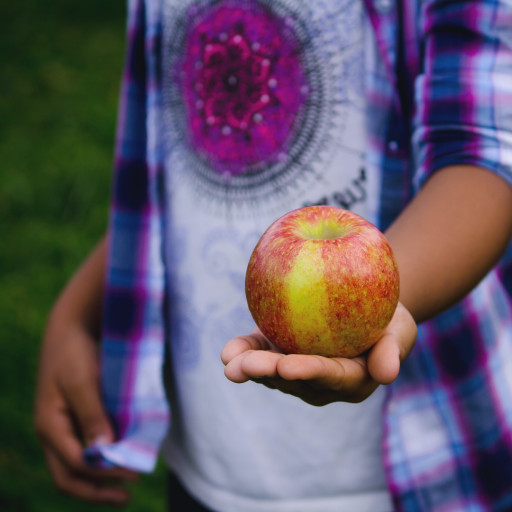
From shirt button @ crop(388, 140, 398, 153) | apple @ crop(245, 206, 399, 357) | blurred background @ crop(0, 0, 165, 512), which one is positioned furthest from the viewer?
blurred background @ crop(0, 0, 165, 512)

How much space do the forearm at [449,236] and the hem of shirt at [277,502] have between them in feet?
1.51

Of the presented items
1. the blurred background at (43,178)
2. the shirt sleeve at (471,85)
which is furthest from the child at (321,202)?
the blurred background at (43,178)

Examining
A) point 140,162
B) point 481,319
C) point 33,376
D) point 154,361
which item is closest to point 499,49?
point 481,319

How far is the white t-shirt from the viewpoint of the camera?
51.3 inches

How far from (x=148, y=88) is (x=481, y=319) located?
0.98 m

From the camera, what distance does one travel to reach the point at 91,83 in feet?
18.1

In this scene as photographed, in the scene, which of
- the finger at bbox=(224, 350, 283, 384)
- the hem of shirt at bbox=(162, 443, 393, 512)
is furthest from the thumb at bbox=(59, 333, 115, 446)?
the finger at bbox=(224, 350, 283, 384)

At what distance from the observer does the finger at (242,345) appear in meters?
0.94

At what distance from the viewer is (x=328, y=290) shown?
1.04 meters

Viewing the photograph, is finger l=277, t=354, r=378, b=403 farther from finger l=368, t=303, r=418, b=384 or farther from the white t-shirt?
the white t-shirt

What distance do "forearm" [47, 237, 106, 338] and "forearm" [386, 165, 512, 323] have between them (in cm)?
93

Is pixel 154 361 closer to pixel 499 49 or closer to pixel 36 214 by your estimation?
pixel 499 49

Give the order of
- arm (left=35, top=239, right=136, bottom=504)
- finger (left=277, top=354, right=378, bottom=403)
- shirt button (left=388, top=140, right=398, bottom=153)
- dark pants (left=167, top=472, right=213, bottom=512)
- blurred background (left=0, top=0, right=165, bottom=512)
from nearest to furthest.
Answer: finger (left=277, top=354, right=378, bottom=403), shirt button (left=388, top=140, right=398, bottom=153), dark pants (left=167, top=472, right=213, bottom=512), arm (left=35, top=239, right=136, bottom=504), blurred background (left=0, top=0, right=165, bottom=512)

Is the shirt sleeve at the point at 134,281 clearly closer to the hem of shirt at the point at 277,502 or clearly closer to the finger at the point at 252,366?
the hem of shirt at the point at 277,502
